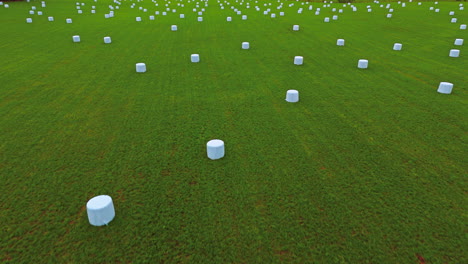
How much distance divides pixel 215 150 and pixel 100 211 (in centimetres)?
108

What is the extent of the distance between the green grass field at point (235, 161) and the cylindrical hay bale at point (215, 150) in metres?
0.06

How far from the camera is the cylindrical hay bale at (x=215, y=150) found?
266 centimetres

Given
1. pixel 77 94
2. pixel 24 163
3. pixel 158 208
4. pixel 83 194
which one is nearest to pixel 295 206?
pixel 158 208

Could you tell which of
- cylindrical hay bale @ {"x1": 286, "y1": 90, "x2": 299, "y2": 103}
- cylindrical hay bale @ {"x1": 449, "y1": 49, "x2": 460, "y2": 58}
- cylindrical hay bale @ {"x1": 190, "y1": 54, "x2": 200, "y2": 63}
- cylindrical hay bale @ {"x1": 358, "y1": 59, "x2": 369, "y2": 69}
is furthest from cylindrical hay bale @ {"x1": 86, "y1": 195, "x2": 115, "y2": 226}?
cylindrical hay bale @ {"x1": 449, "y1": 49, "x2": 460, "y2": 58}

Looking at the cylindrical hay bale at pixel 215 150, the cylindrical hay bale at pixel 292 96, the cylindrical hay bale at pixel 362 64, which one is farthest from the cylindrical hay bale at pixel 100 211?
the cylindrical hay bale at pixel 362 64

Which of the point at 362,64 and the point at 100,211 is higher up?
the point at 362,64

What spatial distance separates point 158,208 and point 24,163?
1.49 meters

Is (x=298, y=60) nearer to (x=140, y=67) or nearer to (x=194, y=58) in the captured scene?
(x=194, y=58)

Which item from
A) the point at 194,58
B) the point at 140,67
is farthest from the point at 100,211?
the point at 194,58

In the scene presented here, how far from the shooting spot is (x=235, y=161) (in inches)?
107

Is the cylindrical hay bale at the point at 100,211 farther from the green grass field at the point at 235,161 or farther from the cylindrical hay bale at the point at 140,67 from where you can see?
the cylindrical hay bale at the point at 140,67

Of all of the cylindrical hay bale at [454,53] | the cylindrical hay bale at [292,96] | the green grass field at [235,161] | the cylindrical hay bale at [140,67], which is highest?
the cylindrical hay bale at [454,53]

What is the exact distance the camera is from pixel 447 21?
11.2 metres

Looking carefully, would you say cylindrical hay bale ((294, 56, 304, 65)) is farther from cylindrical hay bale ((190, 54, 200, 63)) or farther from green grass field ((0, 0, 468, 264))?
cylindrical hay bale ((190, 54, 200, 63))
